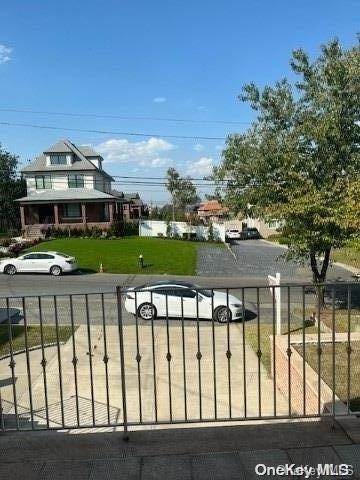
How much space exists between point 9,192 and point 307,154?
48.5m

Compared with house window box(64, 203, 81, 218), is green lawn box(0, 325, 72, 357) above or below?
below

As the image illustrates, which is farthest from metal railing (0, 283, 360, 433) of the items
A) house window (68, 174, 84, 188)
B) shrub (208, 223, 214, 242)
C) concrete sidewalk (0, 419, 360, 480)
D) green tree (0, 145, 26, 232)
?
green tree (0, 145, 26, 232)

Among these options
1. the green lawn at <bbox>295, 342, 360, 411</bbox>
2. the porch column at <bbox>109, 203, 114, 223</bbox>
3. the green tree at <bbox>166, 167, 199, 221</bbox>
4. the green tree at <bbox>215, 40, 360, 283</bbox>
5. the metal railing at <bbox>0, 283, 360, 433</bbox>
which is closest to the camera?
the metal railing at <bbox>0, 283, 360, 433</bbox>

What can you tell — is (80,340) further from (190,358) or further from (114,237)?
(114,237)

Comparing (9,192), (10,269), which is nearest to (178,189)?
(9,192)

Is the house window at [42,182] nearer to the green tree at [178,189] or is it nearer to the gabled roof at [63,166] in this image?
the gabled roof at [63,166]

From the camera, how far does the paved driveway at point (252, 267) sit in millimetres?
25409

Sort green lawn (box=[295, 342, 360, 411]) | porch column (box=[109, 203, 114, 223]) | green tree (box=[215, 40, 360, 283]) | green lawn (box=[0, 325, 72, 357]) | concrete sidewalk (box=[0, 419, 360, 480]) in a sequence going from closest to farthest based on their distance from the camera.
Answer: concrete sidewalk (box=[0, 419, 360, 480]) < green lawn (box=[295, 342, 360, 411]) < green lawn (box=[0, 325, 72, 357]) < green tree (box=[215, 40, 360, 283]) < porch column (box=[109, 203, 114, 223])

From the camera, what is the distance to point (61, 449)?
11.2ft

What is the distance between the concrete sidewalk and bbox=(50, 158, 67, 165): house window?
4523cm

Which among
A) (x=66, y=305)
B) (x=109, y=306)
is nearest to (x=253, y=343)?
(x=109, y=306)

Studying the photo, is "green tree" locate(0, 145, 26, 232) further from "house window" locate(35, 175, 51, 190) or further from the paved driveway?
the paved driveway

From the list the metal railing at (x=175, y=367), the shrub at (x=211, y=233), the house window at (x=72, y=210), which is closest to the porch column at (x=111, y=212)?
the house window at (x=72, y=210)

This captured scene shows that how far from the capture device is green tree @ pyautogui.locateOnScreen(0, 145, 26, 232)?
182ft
